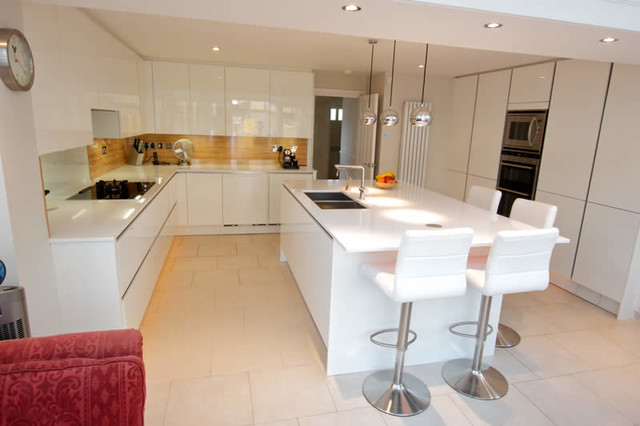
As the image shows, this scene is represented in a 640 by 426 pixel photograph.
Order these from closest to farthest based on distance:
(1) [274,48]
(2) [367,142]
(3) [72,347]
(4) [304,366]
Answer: (3) [72,347] < (4) [304,366] < (1) [274,48] < (2) [367,142]

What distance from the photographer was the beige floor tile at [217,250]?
474 centimetres

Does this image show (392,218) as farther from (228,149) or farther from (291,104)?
(228,149)

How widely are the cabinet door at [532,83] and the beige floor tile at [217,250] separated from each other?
3808 mm

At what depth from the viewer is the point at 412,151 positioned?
5996 millimetres

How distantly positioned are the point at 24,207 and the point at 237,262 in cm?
262

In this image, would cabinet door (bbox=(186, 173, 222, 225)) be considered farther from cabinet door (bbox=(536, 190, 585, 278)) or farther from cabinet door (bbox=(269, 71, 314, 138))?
cabinet door (bbox=(536, 190, 585, 278))

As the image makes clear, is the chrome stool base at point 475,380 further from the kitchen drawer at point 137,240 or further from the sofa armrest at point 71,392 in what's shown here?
the kitchen drawer at point 137,240

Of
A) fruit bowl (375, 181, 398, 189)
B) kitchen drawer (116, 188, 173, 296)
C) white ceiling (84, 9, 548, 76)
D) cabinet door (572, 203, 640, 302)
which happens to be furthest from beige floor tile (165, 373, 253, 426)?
cabinet door (572, 203, 640, 302)

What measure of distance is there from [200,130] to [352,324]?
12.7 feet

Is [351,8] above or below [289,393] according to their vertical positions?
above

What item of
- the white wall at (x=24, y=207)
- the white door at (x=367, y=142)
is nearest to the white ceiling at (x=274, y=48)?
the white door at (x=367, y=142)

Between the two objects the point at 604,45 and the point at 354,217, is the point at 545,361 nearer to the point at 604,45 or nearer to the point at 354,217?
the point at 354,217

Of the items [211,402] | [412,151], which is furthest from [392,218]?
[412,151]

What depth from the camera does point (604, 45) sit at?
2600 mm
